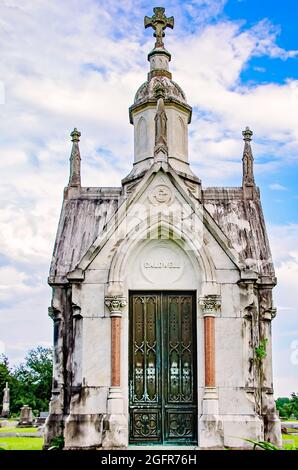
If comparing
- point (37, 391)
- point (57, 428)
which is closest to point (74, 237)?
point (57, 428)

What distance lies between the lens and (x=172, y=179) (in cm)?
1612

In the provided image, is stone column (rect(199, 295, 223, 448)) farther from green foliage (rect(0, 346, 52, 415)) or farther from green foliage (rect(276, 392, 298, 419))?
green foliage (rect(0, 346, 52, 415))

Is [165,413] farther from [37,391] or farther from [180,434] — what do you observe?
[37,391]

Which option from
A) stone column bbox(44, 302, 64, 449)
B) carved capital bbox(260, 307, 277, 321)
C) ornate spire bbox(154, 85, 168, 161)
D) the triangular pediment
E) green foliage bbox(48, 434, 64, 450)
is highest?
ornate spire bbox(154, 85, 168, 161)

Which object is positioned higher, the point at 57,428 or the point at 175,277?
the point at 175,277

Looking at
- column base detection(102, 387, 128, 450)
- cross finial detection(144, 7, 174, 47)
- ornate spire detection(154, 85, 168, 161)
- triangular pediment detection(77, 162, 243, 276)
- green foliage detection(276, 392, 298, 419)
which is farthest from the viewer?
green foliage detection(276, 392, 298, 419)

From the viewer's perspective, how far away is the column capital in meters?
15.5

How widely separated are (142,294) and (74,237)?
2.89m

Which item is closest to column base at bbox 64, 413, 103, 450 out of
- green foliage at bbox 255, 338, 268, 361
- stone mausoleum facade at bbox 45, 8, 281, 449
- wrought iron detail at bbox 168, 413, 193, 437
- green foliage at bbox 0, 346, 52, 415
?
stone mausoleum facade at bbox 45, 8, 281, 449

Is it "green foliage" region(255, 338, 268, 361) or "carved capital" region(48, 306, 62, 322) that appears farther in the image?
"carved capital" region(48, 306, 62, 322)

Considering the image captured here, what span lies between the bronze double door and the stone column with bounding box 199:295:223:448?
18.7 inches

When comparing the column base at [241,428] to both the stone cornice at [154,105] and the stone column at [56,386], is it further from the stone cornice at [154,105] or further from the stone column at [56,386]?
the stone cornice at [154,105]

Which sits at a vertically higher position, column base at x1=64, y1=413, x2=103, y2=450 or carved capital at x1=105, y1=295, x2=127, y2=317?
carved capital at x1=105, y1=295, x2=127, y2=317

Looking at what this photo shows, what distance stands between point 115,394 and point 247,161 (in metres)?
7.50
